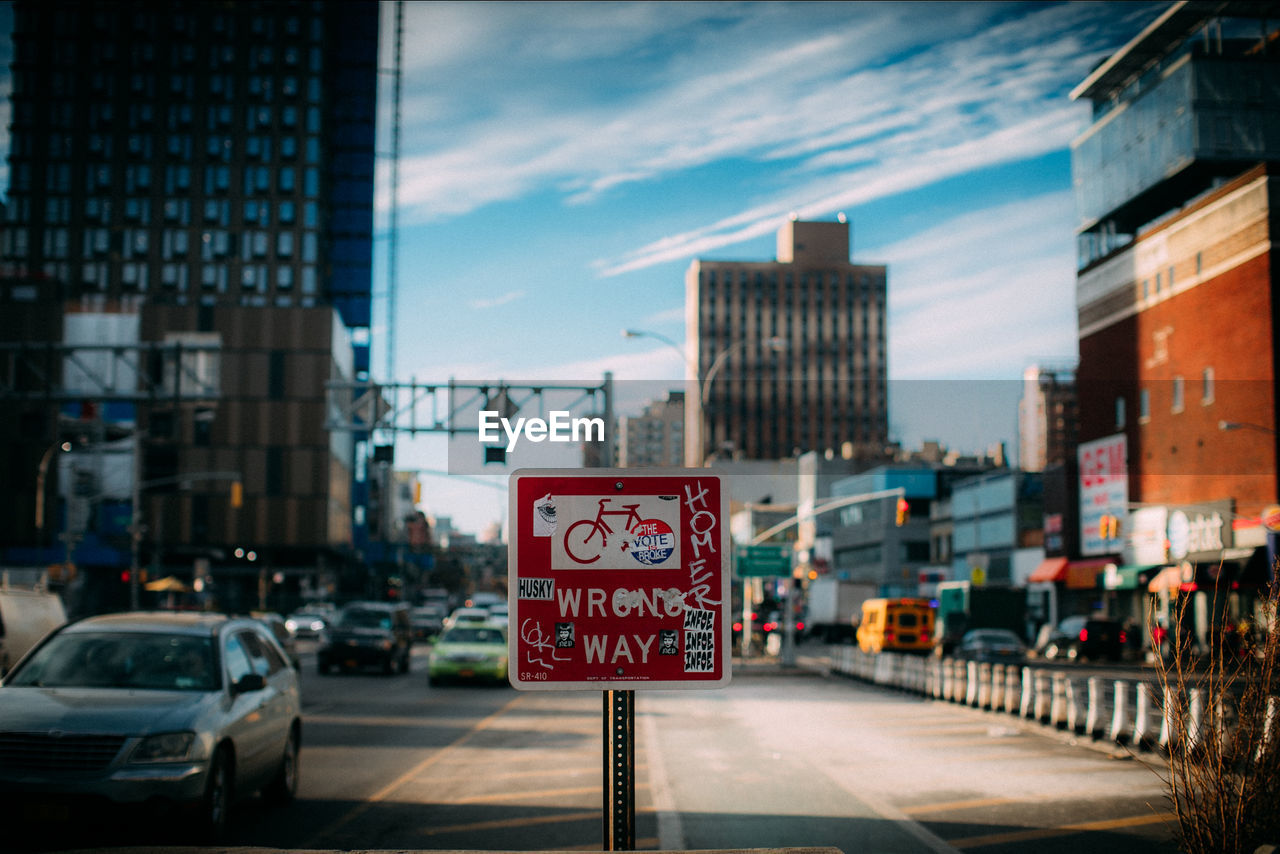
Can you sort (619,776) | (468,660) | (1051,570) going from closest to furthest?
(619,776), (468,660), (1051,570)

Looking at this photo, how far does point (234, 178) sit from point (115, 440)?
1266 inches

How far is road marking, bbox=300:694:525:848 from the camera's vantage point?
9867mm

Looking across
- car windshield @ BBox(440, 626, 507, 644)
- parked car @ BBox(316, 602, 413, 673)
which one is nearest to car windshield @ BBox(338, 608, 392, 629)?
parked car @ BBox(316, 602, 413, 673)

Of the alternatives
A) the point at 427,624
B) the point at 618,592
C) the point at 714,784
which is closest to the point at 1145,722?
the point at 714,784

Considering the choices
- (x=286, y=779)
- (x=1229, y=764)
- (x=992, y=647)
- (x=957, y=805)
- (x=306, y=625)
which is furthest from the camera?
(x=306, y=625)

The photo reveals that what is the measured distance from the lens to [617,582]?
4871 millimetres

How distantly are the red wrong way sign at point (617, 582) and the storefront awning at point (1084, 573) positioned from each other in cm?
5847

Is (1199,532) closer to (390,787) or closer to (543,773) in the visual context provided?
(543,773)

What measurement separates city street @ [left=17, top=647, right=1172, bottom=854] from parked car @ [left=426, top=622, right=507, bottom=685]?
5447 mm

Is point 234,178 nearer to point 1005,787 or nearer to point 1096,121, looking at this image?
point 1096,121

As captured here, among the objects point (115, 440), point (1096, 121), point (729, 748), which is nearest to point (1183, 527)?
point (1096, 121)

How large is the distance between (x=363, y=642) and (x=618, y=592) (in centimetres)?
3006

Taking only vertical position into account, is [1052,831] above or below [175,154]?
below

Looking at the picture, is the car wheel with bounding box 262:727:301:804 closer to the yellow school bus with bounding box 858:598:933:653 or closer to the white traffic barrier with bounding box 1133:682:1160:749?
the white traffic barrier with bounding box 1133:682:1160:749
